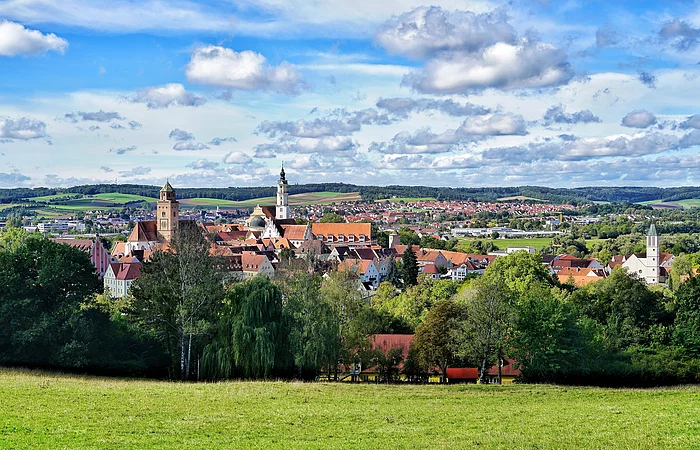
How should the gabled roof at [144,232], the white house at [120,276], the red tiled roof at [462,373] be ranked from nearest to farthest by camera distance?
the red tiled roof at [462,373] → the white house at [120,276] → the gabled roof at [144,232]

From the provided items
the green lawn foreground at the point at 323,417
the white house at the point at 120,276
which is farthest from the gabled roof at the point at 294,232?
the green lawn foreground at the point at 323,417

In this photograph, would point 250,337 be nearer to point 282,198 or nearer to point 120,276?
point 120,276

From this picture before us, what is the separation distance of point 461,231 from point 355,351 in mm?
165560

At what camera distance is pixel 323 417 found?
704 inches

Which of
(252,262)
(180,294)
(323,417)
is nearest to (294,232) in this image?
(252,262)

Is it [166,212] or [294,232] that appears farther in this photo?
[294,232]

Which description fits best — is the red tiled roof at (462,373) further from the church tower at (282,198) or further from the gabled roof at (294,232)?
the church tower at (282,198)

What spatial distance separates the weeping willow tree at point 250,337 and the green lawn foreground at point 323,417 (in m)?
2.80

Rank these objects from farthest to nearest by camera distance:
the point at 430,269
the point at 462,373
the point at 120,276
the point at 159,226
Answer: the point at 159,226 < the point at 430,269 < the point at 120,276 < the point at 462,373

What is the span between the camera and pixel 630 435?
15.8 metres

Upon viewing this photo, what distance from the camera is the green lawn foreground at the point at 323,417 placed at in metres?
14.7

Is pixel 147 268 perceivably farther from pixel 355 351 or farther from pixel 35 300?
pixel 355 351

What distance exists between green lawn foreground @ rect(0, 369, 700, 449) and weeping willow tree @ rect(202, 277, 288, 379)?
2797 mm

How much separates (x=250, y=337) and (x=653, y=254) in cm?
8556
